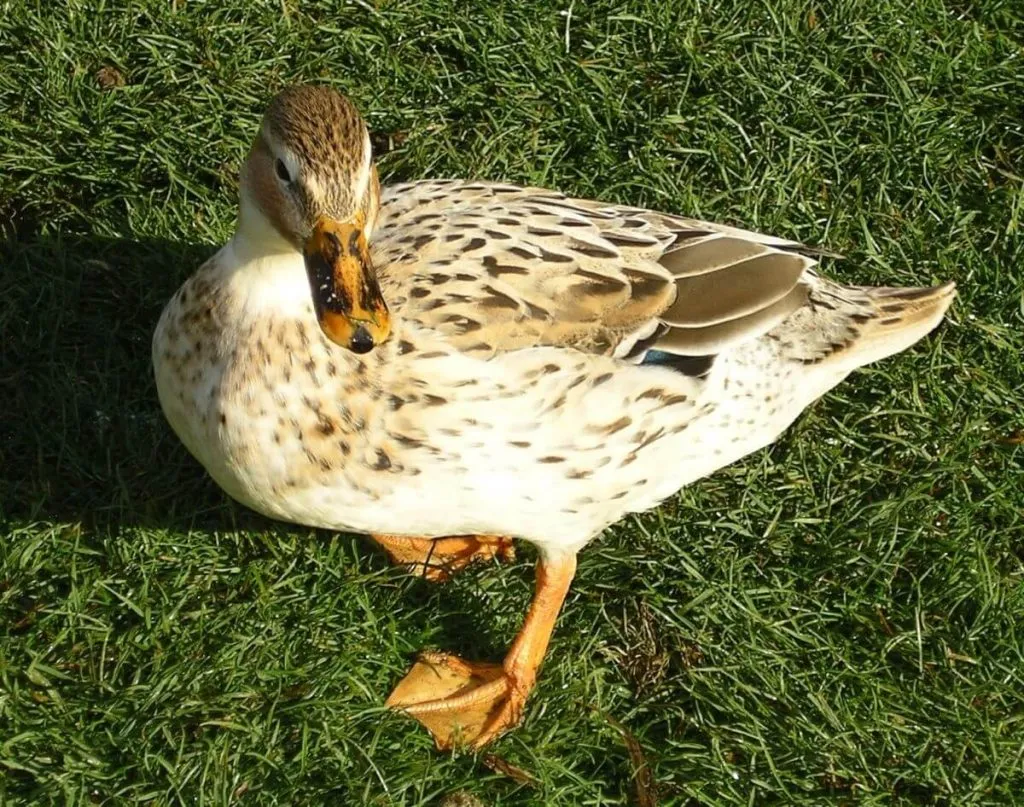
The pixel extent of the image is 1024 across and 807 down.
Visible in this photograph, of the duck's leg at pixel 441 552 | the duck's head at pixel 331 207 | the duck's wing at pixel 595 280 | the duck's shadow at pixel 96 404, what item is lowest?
the duck's leg at pixel 441 552

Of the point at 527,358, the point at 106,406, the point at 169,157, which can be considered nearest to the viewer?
the point at 527,358

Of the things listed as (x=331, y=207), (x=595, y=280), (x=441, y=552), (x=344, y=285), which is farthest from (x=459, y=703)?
(x=331, y=207)

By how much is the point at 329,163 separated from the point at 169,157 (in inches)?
67.4

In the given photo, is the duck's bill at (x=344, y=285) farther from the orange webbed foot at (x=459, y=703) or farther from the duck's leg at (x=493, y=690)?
the orange webbed foot at (x=459, y=703)

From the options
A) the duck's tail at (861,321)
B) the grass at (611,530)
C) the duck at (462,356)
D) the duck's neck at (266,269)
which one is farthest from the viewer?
the duck's tail at (861,321)

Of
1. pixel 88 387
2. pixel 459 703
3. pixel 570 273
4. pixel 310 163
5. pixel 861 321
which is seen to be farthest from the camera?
pixel 88 387

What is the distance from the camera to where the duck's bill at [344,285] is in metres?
2.84

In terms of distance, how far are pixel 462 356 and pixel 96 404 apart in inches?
54.8

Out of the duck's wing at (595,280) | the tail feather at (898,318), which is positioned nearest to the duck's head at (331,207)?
the duck's wing at (595,280)

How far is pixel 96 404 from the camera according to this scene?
401 centimetres

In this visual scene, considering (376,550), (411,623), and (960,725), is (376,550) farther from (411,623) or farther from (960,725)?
(960,725)

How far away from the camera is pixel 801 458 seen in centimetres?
412

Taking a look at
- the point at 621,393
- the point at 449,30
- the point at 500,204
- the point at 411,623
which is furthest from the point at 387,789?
the point at 449,30

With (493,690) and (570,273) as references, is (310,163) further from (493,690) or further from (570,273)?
(493,690)
